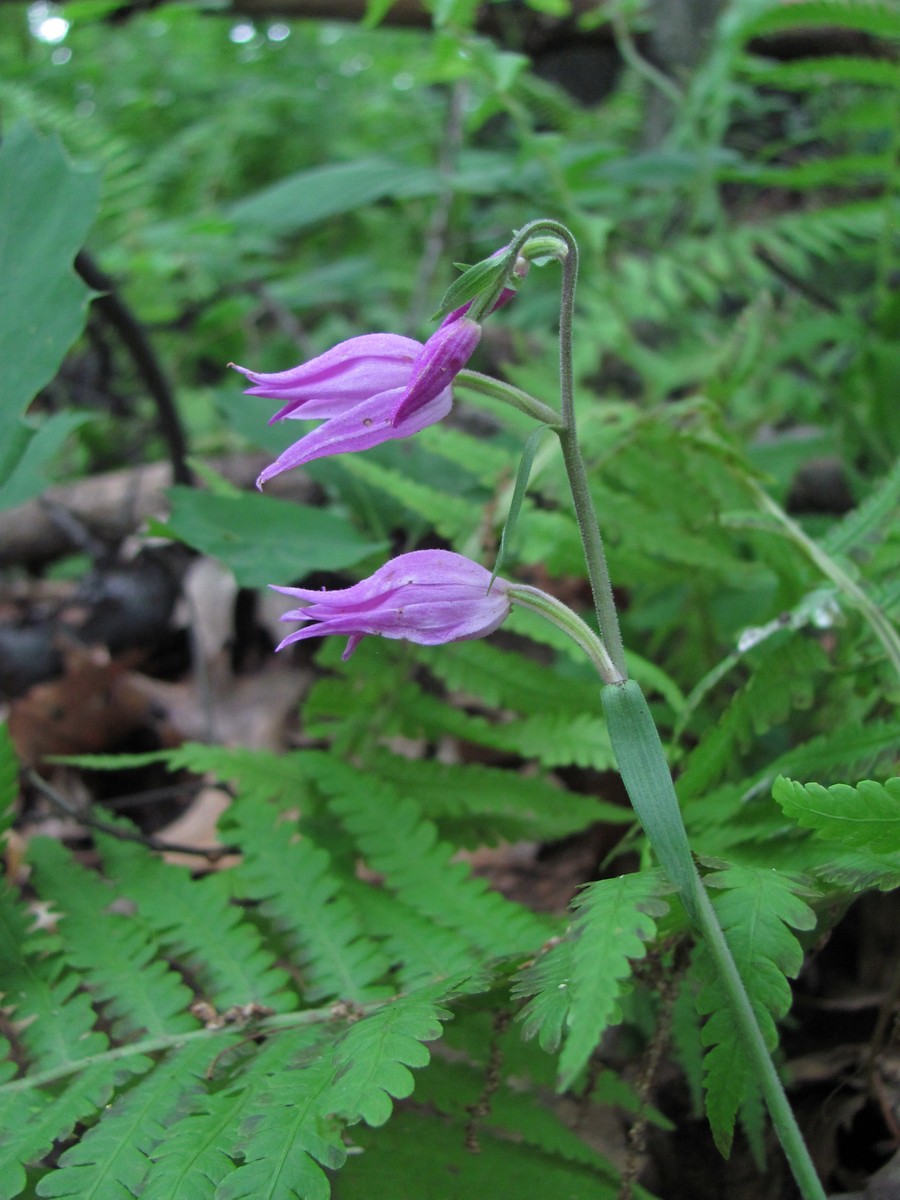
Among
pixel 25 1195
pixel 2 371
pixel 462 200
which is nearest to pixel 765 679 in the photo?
pixel 25 1195

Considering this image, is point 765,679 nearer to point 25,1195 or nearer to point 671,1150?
point 671,1150

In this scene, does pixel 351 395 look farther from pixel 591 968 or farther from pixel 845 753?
pixel 845 753

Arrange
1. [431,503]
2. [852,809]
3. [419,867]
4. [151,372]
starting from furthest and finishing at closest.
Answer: [151,372] < [431,503] < [419,867] < [852,809]

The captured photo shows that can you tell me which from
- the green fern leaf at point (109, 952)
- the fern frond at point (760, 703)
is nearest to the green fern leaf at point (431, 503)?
the fern frond at point (760, 703)

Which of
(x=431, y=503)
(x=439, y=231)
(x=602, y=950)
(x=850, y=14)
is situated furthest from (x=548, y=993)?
(x=439, y=231)

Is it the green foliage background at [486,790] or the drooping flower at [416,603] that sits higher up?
the drooping flower at [416,603]

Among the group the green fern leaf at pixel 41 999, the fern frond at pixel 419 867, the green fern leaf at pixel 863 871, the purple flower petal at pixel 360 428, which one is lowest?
the fern frond at pixel 419 867

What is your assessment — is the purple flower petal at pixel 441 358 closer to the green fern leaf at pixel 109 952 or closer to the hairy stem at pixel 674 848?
the hairy stem at pixel 674 848
